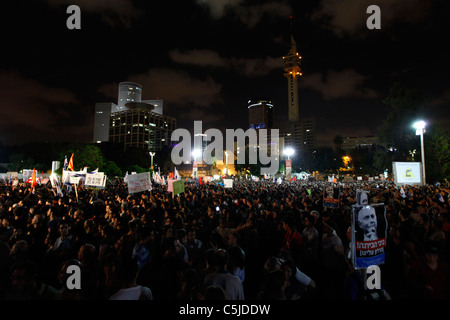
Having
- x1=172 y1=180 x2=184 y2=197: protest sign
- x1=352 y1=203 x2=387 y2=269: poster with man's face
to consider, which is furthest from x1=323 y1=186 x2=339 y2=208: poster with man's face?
x1=172 y1=180 x2=184 y2=197: protest sign

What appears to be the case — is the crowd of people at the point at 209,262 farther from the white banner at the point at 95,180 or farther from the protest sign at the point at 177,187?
the white banner at the point at 95,180

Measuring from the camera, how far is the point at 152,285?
428cm

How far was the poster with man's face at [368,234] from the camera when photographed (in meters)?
4.00

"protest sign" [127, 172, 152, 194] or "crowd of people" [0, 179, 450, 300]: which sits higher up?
"protest sign" [127, 172, 152, 194]

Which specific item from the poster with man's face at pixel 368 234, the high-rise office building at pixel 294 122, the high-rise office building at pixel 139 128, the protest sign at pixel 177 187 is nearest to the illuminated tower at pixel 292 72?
the high-rise office building at pixel 294 122

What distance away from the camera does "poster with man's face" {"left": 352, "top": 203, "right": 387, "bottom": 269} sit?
4.00m

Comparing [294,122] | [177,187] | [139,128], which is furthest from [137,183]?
[294,122]

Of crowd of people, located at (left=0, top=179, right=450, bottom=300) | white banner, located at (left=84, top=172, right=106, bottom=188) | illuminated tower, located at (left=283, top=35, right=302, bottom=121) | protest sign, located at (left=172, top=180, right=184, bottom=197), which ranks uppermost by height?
illuminated tower, located at (left=283, top=35, right=302, bottom=121)

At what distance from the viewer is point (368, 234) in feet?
13.6

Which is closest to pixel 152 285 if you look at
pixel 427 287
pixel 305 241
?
pixel 305 241

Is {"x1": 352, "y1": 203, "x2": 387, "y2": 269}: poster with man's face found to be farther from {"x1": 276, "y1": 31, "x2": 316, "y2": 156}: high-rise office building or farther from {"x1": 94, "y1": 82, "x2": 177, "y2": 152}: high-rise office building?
{"x1": 276, "y1": 31, "x2": 316, "y2": 156}: high-rise office building

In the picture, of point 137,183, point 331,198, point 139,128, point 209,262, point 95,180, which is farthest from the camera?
point 139,128

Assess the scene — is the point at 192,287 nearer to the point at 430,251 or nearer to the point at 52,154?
the point at 430,251

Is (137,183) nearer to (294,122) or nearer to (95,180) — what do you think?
(95,180)
